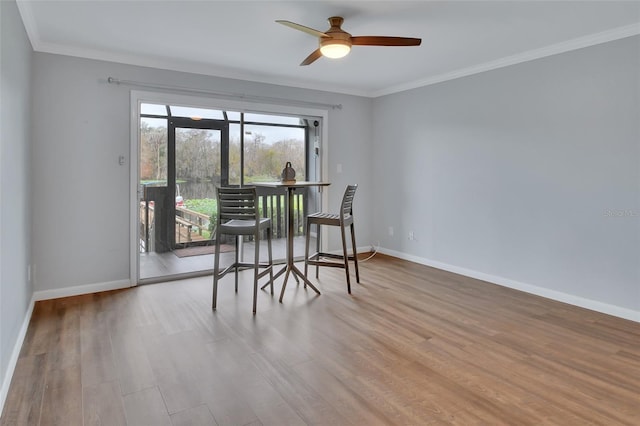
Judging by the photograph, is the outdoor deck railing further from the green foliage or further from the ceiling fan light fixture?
the ceiling fan light fixture

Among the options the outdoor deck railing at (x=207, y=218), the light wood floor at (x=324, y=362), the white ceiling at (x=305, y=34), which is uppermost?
the white ceiling at (x=305, y=34)


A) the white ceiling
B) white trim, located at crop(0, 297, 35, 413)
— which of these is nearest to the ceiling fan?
the white ceiling

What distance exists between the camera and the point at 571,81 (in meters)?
3.45

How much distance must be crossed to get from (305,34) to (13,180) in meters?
2.39

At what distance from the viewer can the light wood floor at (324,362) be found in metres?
1.90

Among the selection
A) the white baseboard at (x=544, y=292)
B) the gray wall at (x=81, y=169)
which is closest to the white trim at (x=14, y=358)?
the gray wall at (x=81, y=169)

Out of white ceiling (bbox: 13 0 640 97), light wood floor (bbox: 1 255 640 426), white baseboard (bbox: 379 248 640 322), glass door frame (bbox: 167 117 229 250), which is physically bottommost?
light wood floor (bbox: 1 255 640 426)

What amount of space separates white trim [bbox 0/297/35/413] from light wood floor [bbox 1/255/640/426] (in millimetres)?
44

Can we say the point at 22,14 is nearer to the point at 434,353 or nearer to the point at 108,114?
the point at 108,114

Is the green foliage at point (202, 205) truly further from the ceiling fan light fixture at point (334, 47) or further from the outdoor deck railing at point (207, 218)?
the ceiling fan light fixture at point (334, 47)

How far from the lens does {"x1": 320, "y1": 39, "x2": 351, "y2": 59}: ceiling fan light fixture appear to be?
2.83 meters

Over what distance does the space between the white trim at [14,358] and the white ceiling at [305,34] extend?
2252 millimetres

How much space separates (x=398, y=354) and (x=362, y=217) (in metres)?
3.28

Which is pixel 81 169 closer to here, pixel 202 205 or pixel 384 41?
pixel 202 205
